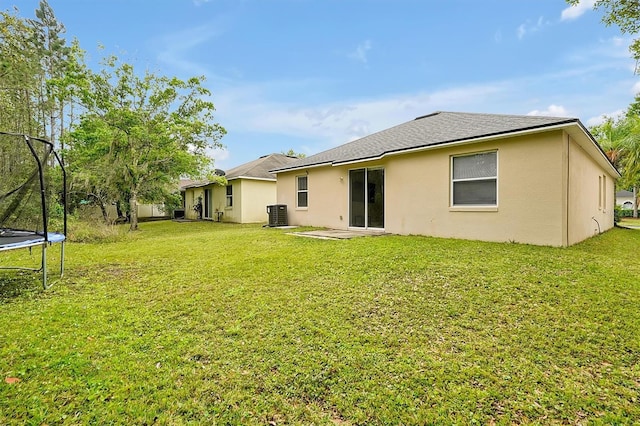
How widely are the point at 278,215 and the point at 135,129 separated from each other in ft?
23.4

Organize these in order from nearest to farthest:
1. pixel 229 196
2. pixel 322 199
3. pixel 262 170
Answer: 1. pixel 322 199
2. pixel 262 170
3. pixel 229 196

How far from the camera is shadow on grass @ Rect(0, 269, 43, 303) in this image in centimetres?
435

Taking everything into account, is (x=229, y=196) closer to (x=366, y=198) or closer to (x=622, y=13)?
(x=366, y=198)

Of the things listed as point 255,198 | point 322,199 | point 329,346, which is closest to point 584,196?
point 322,199

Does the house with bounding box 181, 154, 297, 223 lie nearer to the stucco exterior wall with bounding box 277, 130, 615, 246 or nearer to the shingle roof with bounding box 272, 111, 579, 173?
the shingle roof with bounding box 272, 111, 579, 173

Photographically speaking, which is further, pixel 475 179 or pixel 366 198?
pixel 366 198

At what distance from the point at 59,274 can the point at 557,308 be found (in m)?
7.73

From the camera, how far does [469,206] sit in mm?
8234

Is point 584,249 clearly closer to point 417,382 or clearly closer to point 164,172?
point 417,382

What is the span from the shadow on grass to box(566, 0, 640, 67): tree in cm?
1363

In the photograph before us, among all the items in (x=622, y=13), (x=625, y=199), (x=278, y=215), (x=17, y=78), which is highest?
(x=622, y=13)

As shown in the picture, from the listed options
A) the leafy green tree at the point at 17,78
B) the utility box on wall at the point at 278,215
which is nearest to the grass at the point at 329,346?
the leafy green tree at the point at 17,78

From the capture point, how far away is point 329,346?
2.86 metres

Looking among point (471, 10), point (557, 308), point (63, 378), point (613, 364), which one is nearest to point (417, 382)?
point (613, 364)
